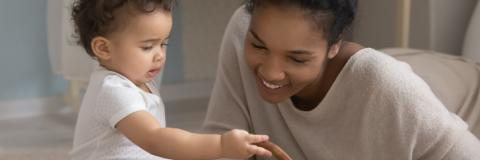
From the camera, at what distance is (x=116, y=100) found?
0.96 m

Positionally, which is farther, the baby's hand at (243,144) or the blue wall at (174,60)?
the blue wall at (174,60)

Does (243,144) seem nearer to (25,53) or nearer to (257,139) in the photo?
(257,139)

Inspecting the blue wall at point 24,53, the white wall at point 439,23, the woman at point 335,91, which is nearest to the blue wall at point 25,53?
the blue wall at point 24,53

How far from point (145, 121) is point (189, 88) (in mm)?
1785

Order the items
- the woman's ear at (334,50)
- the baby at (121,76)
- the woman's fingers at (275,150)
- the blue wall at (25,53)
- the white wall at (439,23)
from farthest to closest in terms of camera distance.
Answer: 1. the blue wall at (25,53)
2. the white wall at (439,23)
3. the woman's ear at (334,50)
4. the baby at (121,76)
5. the woman's fingers at (275,150)

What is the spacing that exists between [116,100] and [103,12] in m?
0.12

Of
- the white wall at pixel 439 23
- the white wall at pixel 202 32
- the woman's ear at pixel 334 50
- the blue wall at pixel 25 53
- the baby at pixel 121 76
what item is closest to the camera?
the baby at pixel 121 76

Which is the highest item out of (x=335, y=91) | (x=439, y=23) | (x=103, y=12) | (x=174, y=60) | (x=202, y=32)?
(x=103, y=12)

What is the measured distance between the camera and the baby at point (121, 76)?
94 centimetres

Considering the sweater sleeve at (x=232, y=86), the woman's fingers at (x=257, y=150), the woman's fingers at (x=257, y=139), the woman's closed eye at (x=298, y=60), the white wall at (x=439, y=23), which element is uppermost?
the woman's closed eye at (x=298, y=60)

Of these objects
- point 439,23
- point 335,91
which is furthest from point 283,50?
point 439,23

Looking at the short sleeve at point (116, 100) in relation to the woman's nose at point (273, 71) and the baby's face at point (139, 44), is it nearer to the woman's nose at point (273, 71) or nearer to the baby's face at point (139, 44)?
the baby's face at point (139, 44)

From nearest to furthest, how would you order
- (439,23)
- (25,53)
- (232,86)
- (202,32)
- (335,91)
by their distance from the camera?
(335,91), (232,86), (439,23), (25,53), (202,32)

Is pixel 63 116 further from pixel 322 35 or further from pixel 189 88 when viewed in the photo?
pixel 322 35
